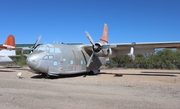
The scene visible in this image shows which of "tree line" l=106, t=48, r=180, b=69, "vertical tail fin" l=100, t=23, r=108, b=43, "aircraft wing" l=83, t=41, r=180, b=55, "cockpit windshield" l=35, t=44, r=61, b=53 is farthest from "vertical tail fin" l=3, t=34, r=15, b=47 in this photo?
"tree line" l=106, t=48, r=180, b=69

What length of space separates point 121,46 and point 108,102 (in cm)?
1561

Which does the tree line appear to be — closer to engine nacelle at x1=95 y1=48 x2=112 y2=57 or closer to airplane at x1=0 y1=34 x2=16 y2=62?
airplane at x1=0 y1=34 x2=16 y2=62

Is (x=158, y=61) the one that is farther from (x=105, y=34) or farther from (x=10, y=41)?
(x=10, y=41)

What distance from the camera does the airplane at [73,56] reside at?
56.2 feet

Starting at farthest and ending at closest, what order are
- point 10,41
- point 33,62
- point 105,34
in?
point 10,41
point 105,34
point 33,62

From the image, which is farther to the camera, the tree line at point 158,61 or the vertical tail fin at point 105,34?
the tree line at point 158,61

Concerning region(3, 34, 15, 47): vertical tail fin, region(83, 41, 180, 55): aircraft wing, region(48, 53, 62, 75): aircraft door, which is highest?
region(3, 34, 15, 47): vertical tail fin

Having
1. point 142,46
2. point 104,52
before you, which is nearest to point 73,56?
point 104,52

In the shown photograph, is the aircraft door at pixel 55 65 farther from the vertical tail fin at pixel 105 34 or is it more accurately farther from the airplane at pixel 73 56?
the vertical tail fin at pixel 105 34

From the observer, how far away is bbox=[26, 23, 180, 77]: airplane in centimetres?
1714

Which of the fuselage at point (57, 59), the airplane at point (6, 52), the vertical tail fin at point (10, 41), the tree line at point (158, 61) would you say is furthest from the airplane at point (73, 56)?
the tree line at point (158, 61)

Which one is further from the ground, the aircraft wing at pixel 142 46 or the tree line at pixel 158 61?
the aircraft wing at pixel 142 46

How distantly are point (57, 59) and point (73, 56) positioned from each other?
2.37 metres

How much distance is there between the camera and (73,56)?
794 inches
